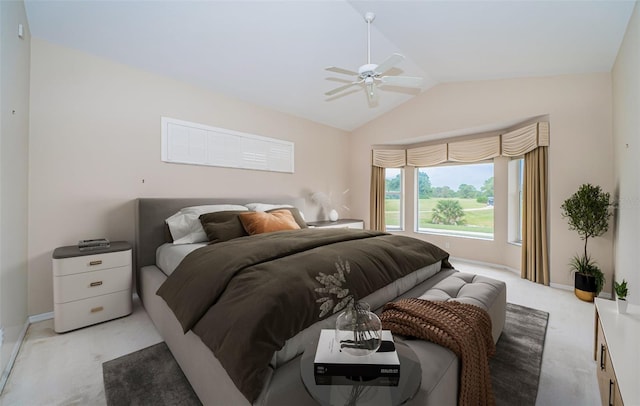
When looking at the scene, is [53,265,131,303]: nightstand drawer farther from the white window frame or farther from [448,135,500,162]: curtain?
[448,135,500,162]: curtain

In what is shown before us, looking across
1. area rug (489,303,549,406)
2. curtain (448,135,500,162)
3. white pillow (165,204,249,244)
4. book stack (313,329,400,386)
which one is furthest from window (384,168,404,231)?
book stack (313,329,400,386)

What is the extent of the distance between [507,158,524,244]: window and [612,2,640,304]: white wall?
1.25m

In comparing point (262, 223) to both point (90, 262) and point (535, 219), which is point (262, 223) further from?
point (535, 219)

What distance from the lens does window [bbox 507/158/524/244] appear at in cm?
411

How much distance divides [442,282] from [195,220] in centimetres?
251

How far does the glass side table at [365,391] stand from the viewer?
0.87 m

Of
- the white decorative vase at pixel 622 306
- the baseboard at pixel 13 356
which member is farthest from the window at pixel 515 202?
the baseboard at pixel 13 356

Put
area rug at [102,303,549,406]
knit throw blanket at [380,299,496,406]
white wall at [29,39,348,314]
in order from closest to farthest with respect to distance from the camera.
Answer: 1. knit throw blanket at [380,299,496,406]
2. area rug at [102,303,549,406]
3. white wall at [29,39,348,314]

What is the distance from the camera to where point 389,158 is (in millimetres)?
5227

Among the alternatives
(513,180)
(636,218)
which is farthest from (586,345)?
(513,180)

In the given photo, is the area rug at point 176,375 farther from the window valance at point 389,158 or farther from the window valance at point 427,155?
the window valance at point 389,158

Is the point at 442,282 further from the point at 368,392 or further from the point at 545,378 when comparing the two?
the point at 368,392

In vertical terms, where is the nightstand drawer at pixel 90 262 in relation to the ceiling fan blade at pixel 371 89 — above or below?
below

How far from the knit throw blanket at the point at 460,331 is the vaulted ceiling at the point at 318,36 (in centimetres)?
211
